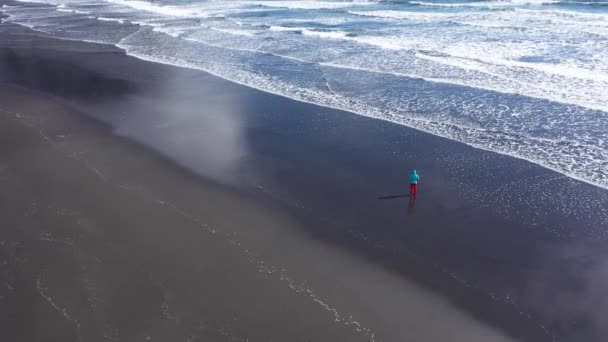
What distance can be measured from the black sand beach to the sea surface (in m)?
1.84

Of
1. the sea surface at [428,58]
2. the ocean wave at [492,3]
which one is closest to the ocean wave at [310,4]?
the sea surface at [428,58]

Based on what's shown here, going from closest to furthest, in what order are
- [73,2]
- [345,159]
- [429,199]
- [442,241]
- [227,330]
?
[227,330]
[442,241]
[429,199]
[345,159]
[73,2]

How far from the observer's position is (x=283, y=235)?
9141mm

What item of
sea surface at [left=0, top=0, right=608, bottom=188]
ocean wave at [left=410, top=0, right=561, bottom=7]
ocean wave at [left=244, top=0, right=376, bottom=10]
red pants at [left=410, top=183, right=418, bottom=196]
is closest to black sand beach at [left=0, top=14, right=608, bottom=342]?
red pants at [left=410, top=183, right=418, bottom=196]

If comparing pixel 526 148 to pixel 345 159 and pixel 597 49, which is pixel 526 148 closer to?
pixel 345 159

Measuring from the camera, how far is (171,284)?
7.74 m

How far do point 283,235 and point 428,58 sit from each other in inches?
597

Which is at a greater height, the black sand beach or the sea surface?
the sea surface

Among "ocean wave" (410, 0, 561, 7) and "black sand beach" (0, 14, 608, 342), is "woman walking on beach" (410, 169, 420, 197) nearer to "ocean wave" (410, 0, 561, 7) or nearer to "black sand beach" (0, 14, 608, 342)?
"black sand beach" (0, 14, 608, 342)

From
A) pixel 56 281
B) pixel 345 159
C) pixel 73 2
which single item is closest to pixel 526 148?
pixel 345 159

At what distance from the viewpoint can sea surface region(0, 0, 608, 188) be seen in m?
14.0

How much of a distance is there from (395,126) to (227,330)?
9158 millimetres

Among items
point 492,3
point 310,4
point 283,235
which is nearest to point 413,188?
point 283,235

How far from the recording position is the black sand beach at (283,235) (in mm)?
7086
